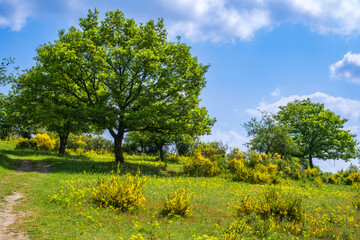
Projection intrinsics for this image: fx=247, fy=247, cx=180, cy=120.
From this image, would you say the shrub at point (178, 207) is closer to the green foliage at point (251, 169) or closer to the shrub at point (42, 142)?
the green foliage at point (251, 169)

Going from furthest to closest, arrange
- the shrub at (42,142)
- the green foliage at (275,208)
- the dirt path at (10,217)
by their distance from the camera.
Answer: the shrub at (42,142) < the green foliage at (275,208) < the dirt path at (10,217)

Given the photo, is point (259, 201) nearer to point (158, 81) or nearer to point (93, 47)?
point (158, 81)

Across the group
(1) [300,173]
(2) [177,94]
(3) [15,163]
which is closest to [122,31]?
(2) [177,94]

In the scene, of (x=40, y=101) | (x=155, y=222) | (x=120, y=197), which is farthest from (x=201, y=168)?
(x=40, y=101)

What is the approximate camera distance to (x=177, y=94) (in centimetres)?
2127

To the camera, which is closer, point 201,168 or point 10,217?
point 10,217

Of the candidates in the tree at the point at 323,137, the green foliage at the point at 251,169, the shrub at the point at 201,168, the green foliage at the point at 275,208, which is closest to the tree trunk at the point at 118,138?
the shrub at the point at 201,168

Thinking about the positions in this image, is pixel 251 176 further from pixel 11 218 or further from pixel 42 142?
pixel 42 142

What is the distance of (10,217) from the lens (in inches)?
307

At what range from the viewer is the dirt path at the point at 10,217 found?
6359 millimetres

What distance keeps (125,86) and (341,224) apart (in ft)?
55.2

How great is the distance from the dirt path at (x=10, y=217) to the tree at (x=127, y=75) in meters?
8.83

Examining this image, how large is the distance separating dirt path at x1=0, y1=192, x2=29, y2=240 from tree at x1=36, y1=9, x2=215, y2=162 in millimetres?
8828

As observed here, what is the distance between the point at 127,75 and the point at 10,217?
13556mm
